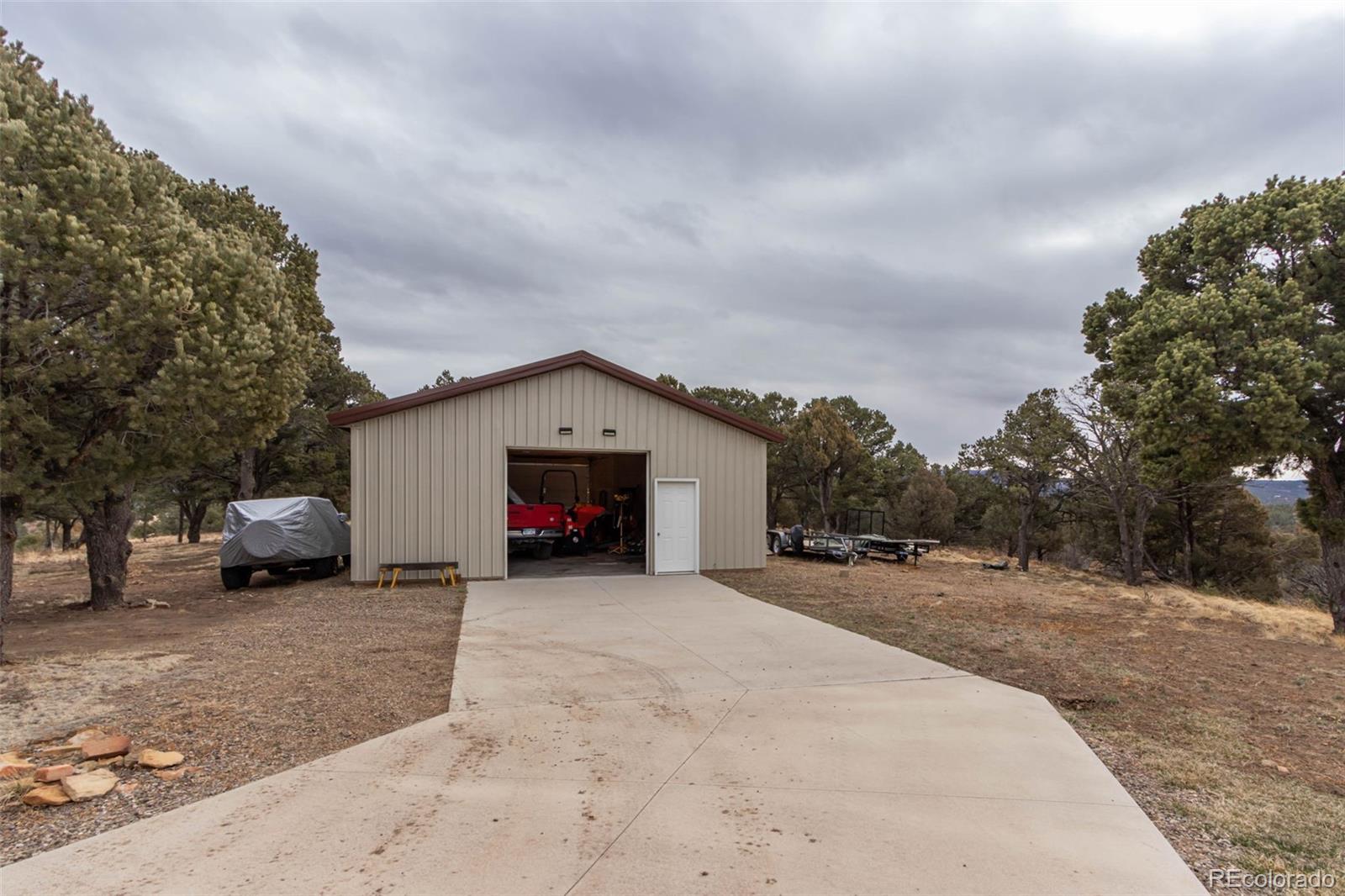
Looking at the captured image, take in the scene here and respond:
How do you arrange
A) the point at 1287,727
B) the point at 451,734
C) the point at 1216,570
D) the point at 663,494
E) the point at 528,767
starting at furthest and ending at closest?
the point at 1216,570 → the point at 663,494 → the point at 1287,727 → the point at 451,734 → the point at 528,767

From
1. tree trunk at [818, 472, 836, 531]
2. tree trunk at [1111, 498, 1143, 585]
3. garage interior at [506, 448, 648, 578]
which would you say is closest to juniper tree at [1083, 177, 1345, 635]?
tree trunk at [1111, 498, 1143, 585]

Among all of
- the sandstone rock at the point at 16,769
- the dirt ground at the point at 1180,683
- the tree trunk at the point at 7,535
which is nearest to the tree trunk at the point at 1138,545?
the dirt ground at the point at 1180,683

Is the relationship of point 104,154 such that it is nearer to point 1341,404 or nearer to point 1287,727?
point 1287,727

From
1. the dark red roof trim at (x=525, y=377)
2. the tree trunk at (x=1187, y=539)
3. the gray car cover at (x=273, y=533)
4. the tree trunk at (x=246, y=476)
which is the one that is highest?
the dark red roof trim at (x=525, y=377)

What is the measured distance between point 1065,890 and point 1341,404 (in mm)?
12325

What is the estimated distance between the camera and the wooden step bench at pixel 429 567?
493 inches

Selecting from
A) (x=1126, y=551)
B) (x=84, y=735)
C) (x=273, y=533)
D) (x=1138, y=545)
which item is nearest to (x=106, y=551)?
(x=273, y=533)

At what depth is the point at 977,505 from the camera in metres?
37.1

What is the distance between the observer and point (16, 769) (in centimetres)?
387

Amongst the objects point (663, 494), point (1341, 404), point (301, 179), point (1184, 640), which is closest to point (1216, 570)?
point (1341, 404)

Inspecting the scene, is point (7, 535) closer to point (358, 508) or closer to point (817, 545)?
point (358, 508)

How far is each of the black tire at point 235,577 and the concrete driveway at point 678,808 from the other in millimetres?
10063

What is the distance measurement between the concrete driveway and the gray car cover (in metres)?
9.44

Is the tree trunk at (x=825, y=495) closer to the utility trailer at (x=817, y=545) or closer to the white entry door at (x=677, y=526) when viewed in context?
the utility trailer at (x=817, y=545)
